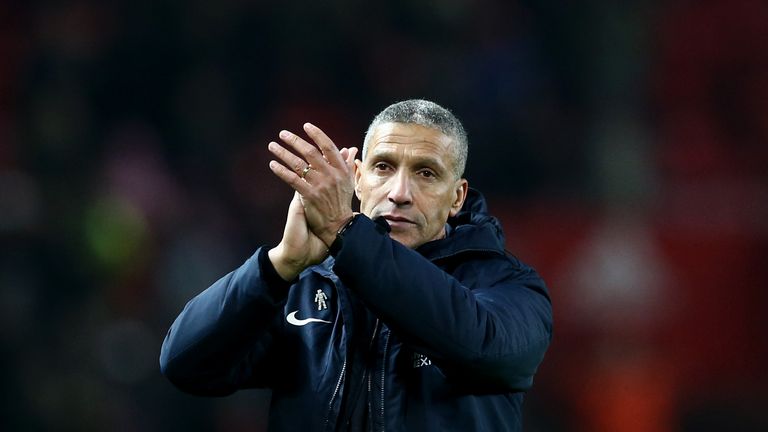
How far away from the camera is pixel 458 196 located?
116 inches

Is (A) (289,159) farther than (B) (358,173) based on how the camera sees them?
No

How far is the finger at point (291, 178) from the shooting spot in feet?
7.19

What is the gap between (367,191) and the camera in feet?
9.10

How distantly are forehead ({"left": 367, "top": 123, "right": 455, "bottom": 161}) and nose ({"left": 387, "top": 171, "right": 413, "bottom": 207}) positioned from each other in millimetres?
69

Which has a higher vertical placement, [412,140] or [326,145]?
[412,140]

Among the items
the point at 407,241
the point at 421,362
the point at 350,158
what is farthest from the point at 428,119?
the point at 421,362

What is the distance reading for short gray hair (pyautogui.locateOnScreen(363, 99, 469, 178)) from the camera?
9.29ft

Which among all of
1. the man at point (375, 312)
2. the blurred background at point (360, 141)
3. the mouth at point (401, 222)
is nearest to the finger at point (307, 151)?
the man at point (375, 312)

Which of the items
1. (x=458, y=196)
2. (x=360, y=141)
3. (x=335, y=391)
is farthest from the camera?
(x=360, y=141)

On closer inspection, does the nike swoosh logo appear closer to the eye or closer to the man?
the man

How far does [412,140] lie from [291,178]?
64cm

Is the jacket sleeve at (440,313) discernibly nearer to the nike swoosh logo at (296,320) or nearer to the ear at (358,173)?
the nike swoosh logo at (296,320)

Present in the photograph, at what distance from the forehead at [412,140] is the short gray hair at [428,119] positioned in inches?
0.6

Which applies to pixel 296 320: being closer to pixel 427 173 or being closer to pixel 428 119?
pixel 427 173
